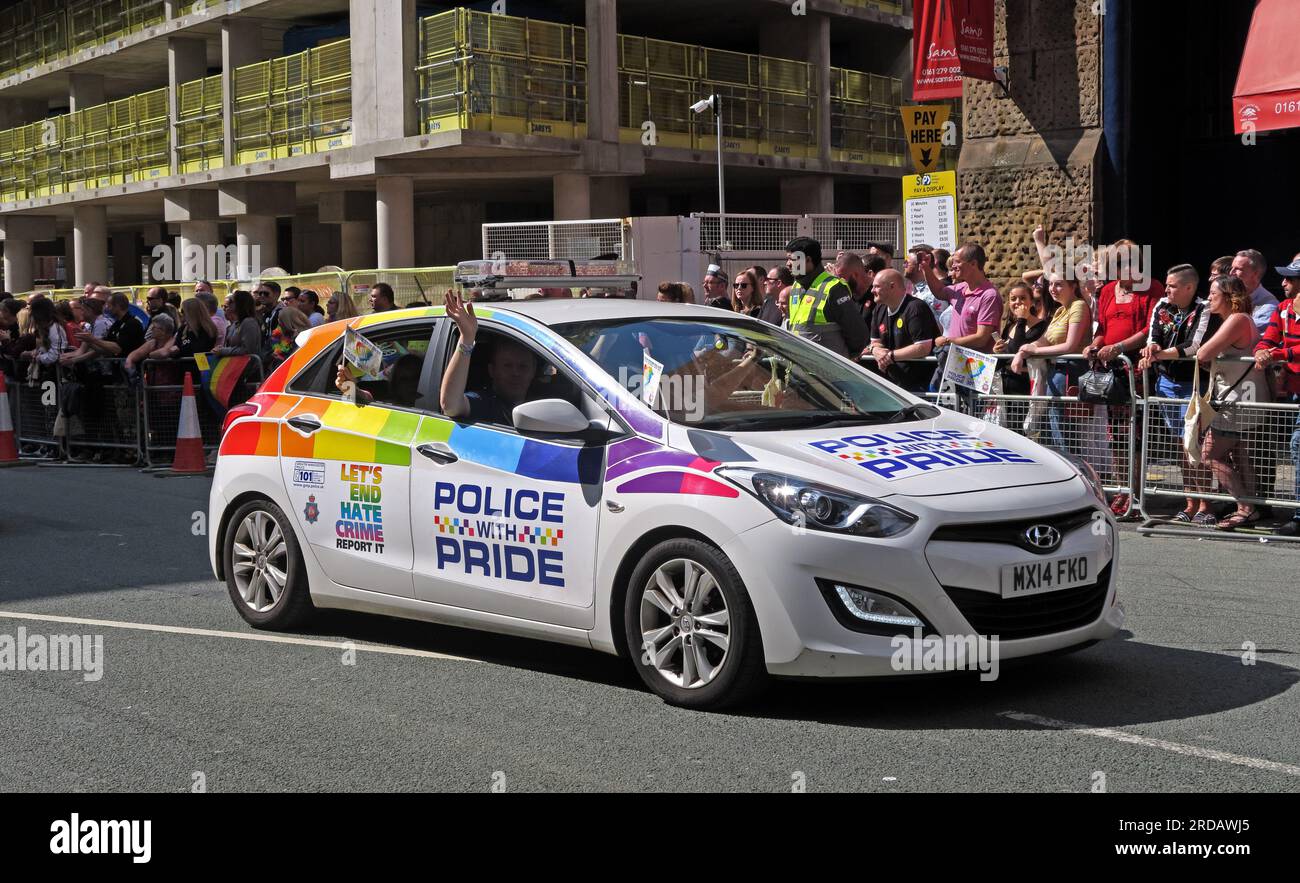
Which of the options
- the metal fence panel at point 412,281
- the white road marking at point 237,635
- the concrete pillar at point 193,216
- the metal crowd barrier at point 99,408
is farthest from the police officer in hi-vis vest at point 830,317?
the concrete pillar at point 193,216

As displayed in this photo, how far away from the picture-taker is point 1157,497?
38.5ft

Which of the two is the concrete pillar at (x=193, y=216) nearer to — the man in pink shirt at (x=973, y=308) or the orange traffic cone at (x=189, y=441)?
the orange traffic cone at (x=189, y=441)

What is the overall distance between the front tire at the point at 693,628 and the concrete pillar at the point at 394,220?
2735 centimetres

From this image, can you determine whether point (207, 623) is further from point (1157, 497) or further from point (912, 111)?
point (912, 111)

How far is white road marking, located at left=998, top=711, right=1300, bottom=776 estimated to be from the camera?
17.9 ft

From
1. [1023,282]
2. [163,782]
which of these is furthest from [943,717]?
[1023,282]

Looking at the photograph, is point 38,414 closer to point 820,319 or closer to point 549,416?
point 820,319

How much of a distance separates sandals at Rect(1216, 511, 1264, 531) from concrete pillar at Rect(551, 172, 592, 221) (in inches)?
902

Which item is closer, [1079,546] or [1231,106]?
[1079,546]

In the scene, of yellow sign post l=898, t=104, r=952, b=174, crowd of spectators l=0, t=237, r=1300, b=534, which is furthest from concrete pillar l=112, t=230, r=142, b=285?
crowd of spectators l=0, t=237, r=1300, b=534

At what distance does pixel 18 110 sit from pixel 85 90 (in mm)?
7263

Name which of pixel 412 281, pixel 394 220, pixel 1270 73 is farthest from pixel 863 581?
pixel 394 220

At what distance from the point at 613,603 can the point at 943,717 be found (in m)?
1.37

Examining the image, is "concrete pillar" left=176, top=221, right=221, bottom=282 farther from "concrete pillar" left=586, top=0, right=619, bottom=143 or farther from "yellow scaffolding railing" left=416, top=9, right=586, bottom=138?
"concrete pillar" left=586, top=0, right=619, bottom=143
